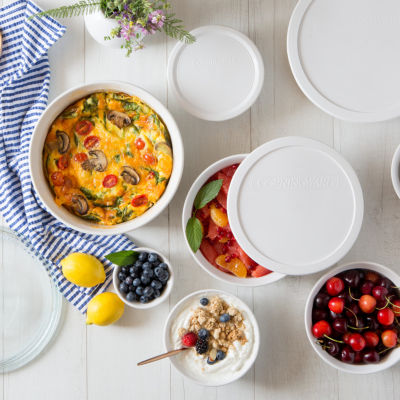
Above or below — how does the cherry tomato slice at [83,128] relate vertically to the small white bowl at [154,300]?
above

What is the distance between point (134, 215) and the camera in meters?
1.66

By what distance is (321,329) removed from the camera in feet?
5.38

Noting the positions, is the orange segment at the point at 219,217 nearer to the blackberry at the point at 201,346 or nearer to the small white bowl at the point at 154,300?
the small white bowl at the point at 154,300

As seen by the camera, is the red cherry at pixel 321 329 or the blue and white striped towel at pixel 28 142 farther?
the blue and white striped towel at pixel 28 142

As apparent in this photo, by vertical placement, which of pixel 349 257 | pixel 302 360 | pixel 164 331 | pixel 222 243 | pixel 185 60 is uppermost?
pixel 185 60

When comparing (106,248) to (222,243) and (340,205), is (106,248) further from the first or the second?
(340,205)

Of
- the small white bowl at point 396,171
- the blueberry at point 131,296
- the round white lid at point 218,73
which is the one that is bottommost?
the blueberry at point 131,296

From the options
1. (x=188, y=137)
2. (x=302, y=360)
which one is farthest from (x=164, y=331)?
(x=188, y=137)

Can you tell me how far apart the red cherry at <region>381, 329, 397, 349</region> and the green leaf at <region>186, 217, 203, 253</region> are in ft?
2.47

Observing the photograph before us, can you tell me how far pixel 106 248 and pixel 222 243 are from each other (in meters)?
0.46

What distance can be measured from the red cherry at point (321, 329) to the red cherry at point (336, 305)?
59mm

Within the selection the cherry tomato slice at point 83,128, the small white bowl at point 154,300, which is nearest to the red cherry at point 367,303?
the small white bowl at point 154,300

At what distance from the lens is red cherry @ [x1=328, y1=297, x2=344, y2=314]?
1628mm

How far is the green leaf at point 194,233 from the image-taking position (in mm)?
1641
